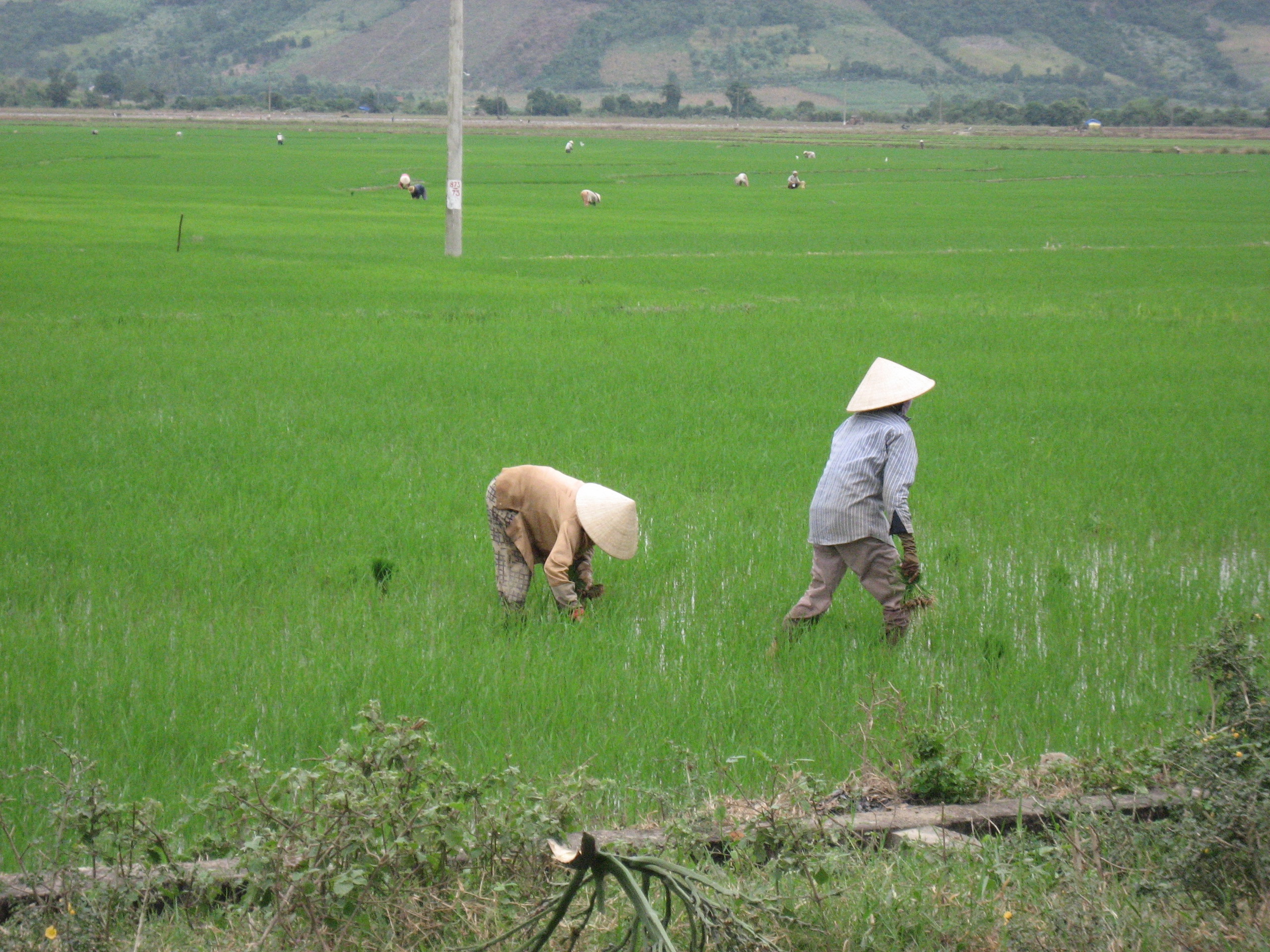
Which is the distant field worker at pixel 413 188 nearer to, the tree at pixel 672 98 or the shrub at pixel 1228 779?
the shrub at pixel 1228 779

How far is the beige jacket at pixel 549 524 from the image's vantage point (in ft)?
14.5

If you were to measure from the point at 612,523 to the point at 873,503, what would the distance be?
104 centimetres

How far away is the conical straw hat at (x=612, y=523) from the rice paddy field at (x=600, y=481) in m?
0.49

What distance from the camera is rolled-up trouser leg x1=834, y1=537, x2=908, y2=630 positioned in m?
4.52

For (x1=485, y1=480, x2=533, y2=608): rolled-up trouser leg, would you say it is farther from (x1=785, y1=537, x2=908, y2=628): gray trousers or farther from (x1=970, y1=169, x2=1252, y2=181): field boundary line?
(x1=970, y1=169, x2=1252, y2=181): field boundary line

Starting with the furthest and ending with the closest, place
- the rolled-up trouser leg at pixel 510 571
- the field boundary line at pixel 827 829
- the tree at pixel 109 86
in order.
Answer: the tree at pixel 109 86 < the rolled-up trouser leg at pixel 510 571 < the field boundary line at pixel 827 829

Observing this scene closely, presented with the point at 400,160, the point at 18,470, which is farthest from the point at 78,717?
the point at 400,160

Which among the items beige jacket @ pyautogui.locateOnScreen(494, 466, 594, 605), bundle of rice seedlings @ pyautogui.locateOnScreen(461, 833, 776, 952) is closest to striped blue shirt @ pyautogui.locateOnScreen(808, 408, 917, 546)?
beige jacket @ pyautogui.locateOnScreen(494, 466, 594, 605)

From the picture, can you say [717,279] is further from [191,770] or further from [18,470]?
[191,770]

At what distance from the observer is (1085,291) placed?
1630 cm

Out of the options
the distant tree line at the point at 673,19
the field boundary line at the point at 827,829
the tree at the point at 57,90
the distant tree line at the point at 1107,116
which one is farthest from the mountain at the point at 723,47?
the field boundary line at the point at 827,829

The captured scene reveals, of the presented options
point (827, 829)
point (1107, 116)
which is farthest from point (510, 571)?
point (1107, 116)

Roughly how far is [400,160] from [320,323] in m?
34.6

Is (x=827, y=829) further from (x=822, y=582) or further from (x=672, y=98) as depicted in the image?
(x=672, y=98)
